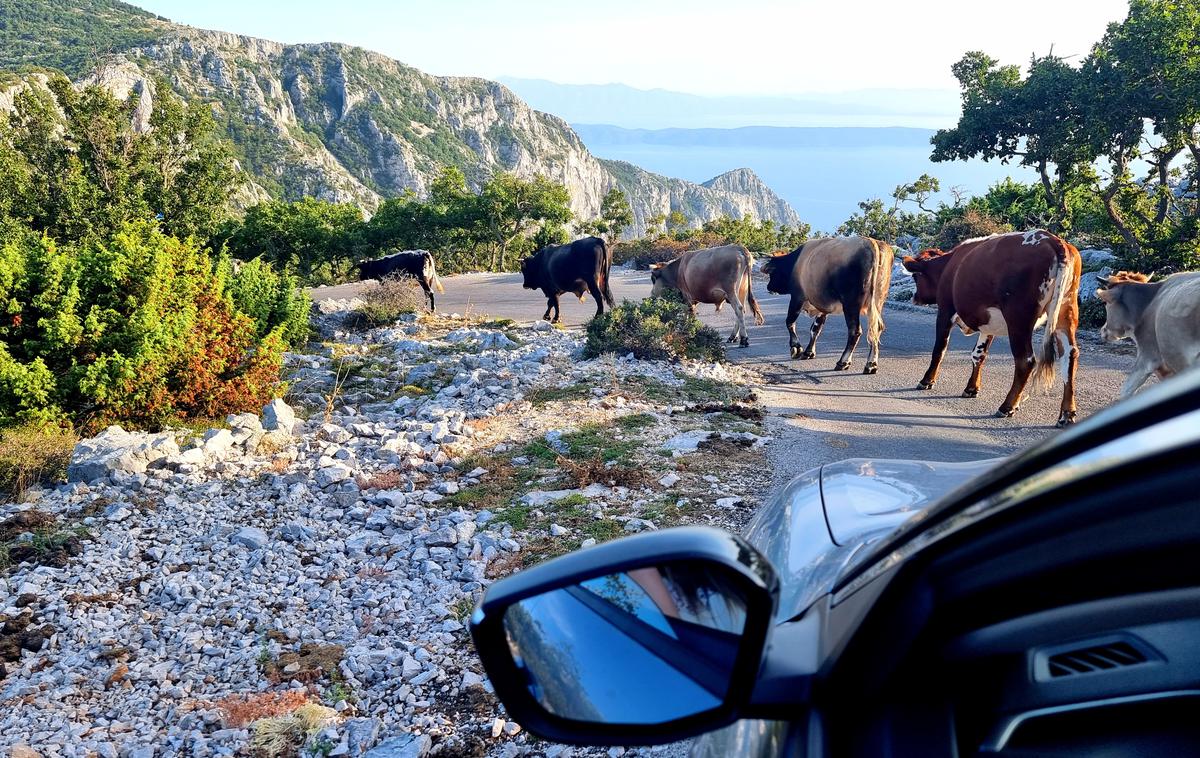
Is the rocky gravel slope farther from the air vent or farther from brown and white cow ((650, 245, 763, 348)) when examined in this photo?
brown and white cow ((650, 245, 763, 348))

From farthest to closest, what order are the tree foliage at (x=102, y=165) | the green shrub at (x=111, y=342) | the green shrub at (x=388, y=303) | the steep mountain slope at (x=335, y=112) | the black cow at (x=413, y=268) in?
the steep mountain slope at (x=335, y=112) < the tree foliage at (x=102, y=165) < the black cow at (x=413, y=268) < the green shrub at (x=388, y=303) < the green shrub at (x=111, y=342)

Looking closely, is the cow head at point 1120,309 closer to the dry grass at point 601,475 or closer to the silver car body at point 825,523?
the dry grass at point 601,475

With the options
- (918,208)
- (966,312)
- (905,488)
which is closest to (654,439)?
(966,312)

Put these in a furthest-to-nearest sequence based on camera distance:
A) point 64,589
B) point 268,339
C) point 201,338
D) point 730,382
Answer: point 730,382 → point 268,339 → point 201,338 → point 64,589

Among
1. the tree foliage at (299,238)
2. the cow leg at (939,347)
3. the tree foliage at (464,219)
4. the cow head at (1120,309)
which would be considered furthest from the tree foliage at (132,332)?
the tree foliage at (464,219)

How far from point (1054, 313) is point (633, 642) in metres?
8.48

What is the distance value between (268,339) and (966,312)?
852 cm

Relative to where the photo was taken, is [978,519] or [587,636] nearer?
[978,519]

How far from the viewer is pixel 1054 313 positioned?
8008 millimetres

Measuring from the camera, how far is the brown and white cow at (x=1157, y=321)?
270 inches

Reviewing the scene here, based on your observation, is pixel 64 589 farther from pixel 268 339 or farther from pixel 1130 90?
pixel 1130 90

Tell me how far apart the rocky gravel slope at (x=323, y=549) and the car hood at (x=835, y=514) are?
6.15 ft

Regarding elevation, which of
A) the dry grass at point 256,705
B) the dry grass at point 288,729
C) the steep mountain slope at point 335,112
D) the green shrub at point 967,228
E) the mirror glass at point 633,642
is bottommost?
the dry grass at point 256,705

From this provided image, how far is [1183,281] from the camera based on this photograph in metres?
7.20
